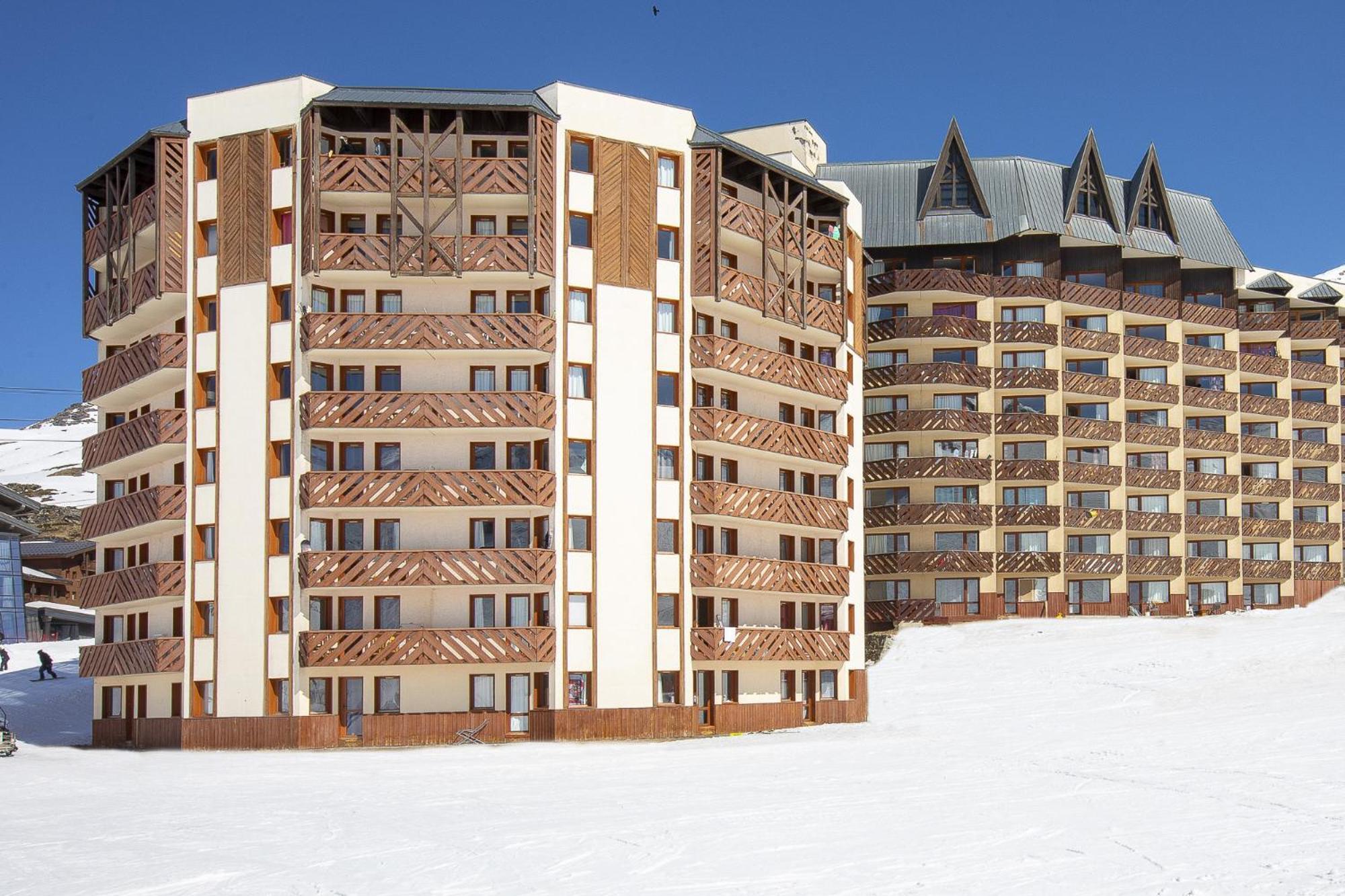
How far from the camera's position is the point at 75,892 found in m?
22.6

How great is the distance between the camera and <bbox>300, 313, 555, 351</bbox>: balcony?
5341cm

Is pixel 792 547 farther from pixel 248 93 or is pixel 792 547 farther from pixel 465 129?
pixel 248 93

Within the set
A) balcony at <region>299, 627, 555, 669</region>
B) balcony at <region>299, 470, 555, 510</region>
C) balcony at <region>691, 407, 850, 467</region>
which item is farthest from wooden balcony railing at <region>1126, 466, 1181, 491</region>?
balcony at <region>299, 627, 555, 669</region>

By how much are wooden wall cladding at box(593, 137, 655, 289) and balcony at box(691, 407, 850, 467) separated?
222 inches

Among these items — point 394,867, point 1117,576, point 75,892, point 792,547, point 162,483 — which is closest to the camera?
point 75,892

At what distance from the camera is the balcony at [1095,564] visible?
89500 mm

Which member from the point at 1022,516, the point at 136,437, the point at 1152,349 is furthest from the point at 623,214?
the point at 1152,349

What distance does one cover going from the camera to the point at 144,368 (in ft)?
193

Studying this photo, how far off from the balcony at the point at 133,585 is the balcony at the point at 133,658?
1.72m

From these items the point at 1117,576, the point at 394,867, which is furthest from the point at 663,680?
the point at 1117,576

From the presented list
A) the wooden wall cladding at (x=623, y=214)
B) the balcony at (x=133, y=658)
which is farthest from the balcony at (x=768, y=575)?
the balcony at (x=133, y=658)

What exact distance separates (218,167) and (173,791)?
2716cm

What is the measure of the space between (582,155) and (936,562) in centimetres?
3872

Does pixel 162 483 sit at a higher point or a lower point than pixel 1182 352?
lower
